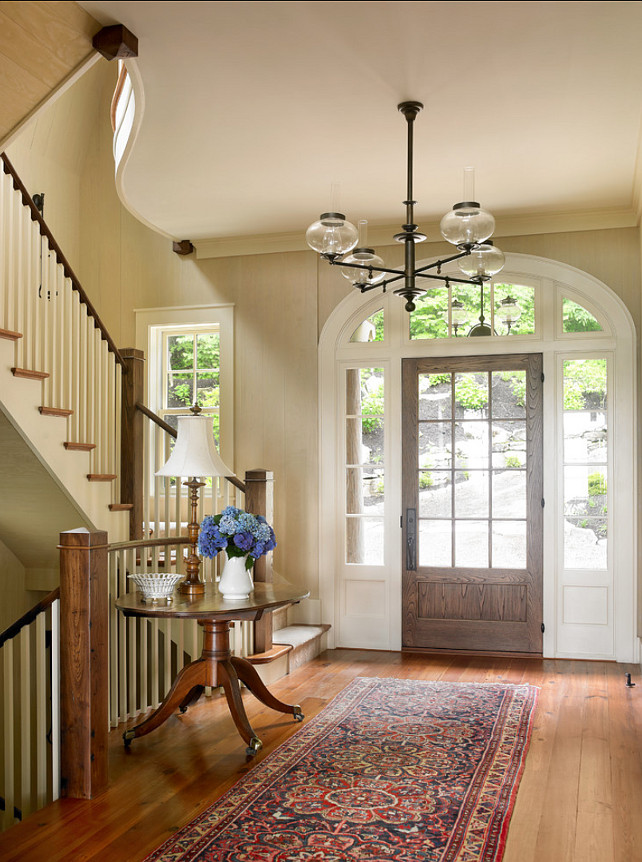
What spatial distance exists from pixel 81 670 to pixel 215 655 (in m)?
0.83

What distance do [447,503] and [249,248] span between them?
2.55 metres

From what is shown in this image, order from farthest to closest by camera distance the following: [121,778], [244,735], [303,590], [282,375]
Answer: [282,375] < [303,590] < [244,735] < [121,778]

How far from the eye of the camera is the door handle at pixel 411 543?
6.17 meters

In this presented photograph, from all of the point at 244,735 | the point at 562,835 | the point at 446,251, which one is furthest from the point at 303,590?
the point at 446,251

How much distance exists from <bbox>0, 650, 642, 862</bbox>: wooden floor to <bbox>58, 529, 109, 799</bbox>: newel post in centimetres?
13

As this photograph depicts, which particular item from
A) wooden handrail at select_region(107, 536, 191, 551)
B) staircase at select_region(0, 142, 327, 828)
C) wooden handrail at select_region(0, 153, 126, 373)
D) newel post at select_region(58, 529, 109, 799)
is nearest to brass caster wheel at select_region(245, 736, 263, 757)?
newel post at select_region(58, 529, 109, 799)

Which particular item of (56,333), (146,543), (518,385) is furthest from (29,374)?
(518,385)

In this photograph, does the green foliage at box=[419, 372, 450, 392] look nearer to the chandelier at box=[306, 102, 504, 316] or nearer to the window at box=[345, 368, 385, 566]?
the window at box=[345, 368, 385, 566]

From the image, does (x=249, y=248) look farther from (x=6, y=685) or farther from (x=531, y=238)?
(x=6, y=685)

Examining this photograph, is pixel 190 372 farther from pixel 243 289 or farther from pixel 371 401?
pixel 371 401

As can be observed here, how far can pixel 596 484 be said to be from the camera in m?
5.86

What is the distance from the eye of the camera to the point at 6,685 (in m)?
3.66

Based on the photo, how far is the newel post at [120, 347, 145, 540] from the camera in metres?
5.23

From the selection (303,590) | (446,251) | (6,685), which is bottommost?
(6,685)
